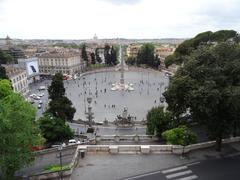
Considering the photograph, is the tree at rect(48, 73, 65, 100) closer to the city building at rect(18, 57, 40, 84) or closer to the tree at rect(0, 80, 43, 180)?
the tree at rect(0, 80, 43, 180)

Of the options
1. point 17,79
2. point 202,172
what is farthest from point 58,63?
point 202,172

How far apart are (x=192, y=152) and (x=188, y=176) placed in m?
3.99

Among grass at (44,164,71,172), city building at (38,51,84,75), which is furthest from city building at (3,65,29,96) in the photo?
grass at (44,164,71,172)

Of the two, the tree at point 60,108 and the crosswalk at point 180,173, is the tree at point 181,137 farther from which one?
the tree at point 60,108

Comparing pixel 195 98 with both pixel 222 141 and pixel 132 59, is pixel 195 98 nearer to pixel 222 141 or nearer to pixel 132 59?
pixel 222 141

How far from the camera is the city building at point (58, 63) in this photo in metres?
116

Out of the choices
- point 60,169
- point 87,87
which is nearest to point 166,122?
point 60,169


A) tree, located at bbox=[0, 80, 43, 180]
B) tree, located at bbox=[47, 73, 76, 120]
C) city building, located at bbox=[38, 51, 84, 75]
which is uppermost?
tree, located at bbox=[0, 80, 43, 180]

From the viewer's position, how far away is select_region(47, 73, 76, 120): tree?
140 ft

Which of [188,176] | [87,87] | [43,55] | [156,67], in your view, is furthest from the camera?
[156,67]

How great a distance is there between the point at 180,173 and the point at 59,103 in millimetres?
25670

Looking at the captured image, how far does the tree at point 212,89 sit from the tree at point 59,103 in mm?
20397

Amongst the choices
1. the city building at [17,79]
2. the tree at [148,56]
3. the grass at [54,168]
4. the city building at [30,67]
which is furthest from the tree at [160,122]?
the tree at [148,56]

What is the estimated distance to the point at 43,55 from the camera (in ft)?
391
